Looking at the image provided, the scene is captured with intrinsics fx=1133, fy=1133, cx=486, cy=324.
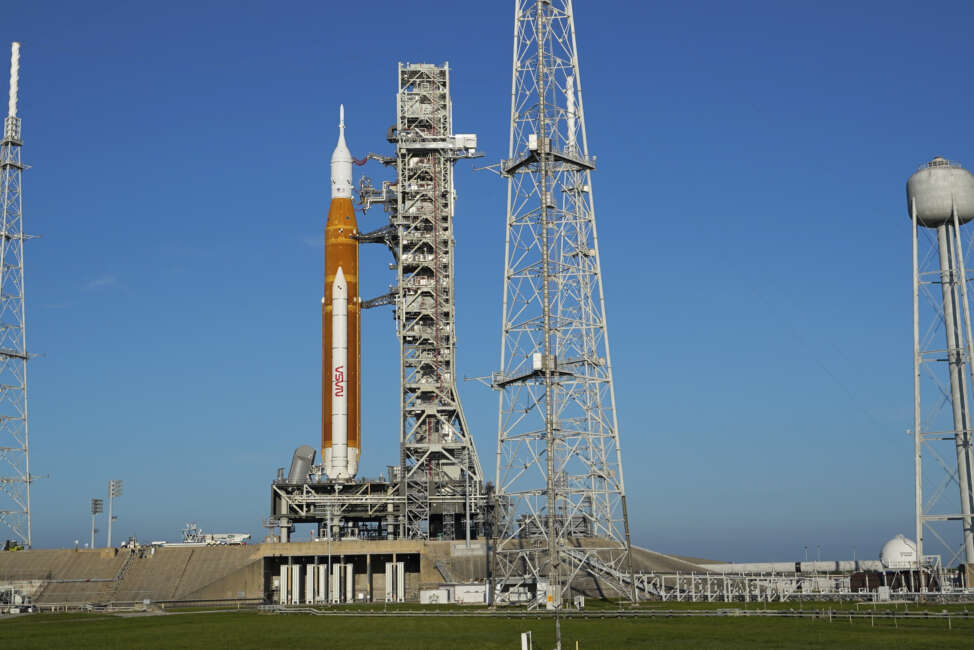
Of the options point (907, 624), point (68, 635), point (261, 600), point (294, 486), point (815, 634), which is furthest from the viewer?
point (294, 486)

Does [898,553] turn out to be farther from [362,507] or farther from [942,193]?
[362,507]

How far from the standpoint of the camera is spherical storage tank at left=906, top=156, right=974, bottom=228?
74.4m

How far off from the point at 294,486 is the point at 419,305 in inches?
731

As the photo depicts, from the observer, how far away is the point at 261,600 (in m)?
84.2

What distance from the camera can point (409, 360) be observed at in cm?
9638

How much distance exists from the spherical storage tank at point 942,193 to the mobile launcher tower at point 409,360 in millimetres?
39258

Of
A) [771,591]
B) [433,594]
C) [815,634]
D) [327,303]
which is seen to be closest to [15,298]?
[327,303]

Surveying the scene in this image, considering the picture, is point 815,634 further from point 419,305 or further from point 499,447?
point 419,305

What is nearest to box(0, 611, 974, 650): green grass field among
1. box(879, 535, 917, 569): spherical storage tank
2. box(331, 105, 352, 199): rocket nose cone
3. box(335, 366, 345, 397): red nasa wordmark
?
box(879, 535, 917, 569): spherical storage tank

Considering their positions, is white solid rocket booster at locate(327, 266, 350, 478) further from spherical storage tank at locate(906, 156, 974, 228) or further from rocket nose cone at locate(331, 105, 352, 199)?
spherical storage tank at locate(906, 156, 974, 228)

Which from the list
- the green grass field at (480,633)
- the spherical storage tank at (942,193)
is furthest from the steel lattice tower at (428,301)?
the spherical storage tank at (942,193)

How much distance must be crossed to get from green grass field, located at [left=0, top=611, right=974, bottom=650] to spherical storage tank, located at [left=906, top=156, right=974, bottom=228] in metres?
32.5

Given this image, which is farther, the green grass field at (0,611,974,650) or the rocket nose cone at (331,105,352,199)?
the rocket nose cone at (331,105,352,199)

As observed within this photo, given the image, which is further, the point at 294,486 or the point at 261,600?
the point at 294,486
